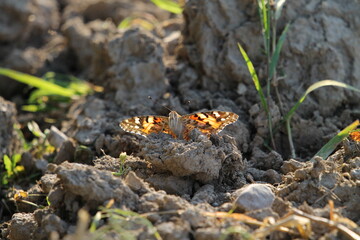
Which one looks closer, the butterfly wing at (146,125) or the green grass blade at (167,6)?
the butterfly wing at (146,125)

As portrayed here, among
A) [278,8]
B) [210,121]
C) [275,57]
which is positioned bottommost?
[210,121]

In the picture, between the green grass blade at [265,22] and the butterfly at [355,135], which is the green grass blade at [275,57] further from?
the butterfly at [355,135]

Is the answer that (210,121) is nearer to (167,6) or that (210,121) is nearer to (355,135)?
(355,135)

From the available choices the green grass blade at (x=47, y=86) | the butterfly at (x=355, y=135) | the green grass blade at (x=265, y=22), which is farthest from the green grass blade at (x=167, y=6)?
the butterfly at (x=355, y=135)

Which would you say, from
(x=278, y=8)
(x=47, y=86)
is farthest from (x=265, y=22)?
(x=47, y=86)

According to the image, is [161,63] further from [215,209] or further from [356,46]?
[215,209]

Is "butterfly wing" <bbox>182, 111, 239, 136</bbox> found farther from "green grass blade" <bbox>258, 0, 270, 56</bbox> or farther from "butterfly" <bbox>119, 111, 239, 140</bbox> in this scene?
"green grass blade" <bbox>258, 0, 270, 56</bbox>
